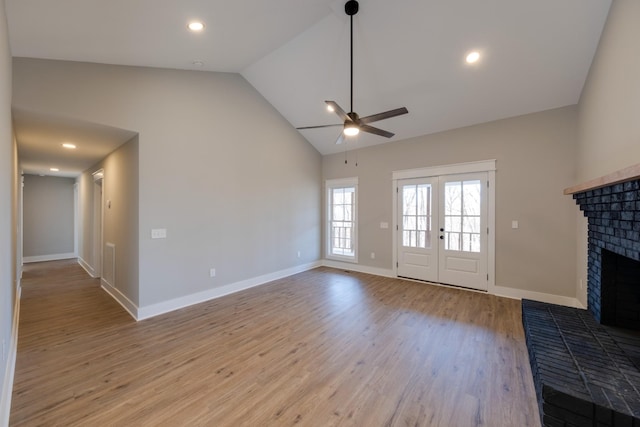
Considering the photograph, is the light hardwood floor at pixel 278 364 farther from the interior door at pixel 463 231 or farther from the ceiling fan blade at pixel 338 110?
the ceiling fan blade at pixel 338 110

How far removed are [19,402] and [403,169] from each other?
580cm

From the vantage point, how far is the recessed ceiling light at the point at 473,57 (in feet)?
11.2

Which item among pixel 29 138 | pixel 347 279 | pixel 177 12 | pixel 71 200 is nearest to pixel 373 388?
pixel 347 279

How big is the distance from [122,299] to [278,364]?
9.98 ft

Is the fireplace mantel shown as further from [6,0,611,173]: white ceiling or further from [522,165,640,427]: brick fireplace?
[6,0,611,173]: white ceiling

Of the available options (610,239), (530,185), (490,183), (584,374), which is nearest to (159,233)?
(584,374)

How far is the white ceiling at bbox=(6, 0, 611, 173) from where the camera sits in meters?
2.48

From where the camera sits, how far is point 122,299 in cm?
405

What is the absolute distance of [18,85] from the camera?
2732 mm

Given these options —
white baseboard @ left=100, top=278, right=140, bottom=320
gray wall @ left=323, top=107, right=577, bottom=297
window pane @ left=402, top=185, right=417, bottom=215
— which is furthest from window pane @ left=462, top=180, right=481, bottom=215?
white baseboard @ left=100, top=278, right=140, bottom=320

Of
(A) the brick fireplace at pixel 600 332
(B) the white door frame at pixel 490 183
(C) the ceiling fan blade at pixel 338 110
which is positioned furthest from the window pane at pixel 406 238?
(C) the ceiling fan blade at pixel 338 110

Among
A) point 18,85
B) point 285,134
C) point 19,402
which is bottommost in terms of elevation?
point 19,402

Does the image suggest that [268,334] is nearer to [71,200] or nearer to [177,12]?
[177,12]

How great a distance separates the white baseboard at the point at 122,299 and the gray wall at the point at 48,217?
4803mm
